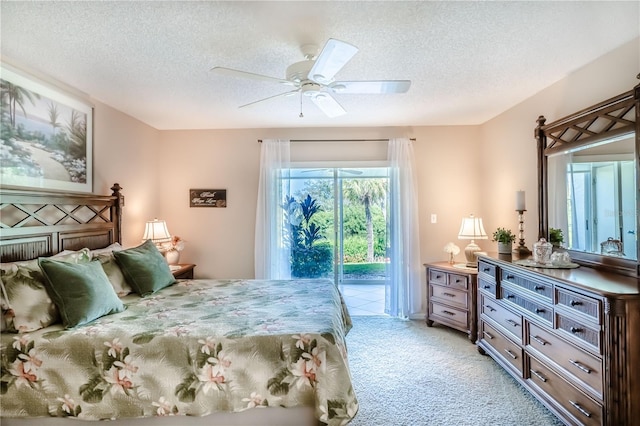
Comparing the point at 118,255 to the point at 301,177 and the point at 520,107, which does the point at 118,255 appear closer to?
the point at 301,177

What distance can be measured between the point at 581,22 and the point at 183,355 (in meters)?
3.04

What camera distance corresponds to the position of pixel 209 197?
4309mm

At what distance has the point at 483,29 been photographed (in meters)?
1.97

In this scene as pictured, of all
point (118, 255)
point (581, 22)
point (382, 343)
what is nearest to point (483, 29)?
point (581, 22)

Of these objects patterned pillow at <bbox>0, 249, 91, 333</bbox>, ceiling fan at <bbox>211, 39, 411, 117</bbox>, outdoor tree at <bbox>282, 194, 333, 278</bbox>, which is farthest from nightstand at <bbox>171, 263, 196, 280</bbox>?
ceiling fan at <bbox>211, 39, 411, 117</bbox>

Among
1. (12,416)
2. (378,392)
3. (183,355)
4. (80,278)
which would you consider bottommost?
(378,392)

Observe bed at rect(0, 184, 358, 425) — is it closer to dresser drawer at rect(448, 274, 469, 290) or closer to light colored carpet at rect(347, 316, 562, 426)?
light colored carpet at rect(347, 316, 562, 426)

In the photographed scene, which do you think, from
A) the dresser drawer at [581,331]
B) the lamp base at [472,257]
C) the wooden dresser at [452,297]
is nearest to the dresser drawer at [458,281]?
the wooden dresser at [452,297]

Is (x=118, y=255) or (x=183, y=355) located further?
(x=118, y=255)

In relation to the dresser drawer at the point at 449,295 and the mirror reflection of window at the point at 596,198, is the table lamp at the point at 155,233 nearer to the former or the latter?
the dresser drawer at the point at 449,295

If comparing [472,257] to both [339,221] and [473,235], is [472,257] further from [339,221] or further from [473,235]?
[339,221]

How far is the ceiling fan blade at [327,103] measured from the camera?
2227 mm

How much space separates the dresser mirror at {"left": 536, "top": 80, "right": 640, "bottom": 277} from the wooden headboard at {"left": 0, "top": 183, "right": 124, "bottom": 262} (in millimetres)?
4184

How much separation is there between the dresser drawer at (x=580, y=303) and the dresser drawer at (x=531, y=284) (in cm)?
9
